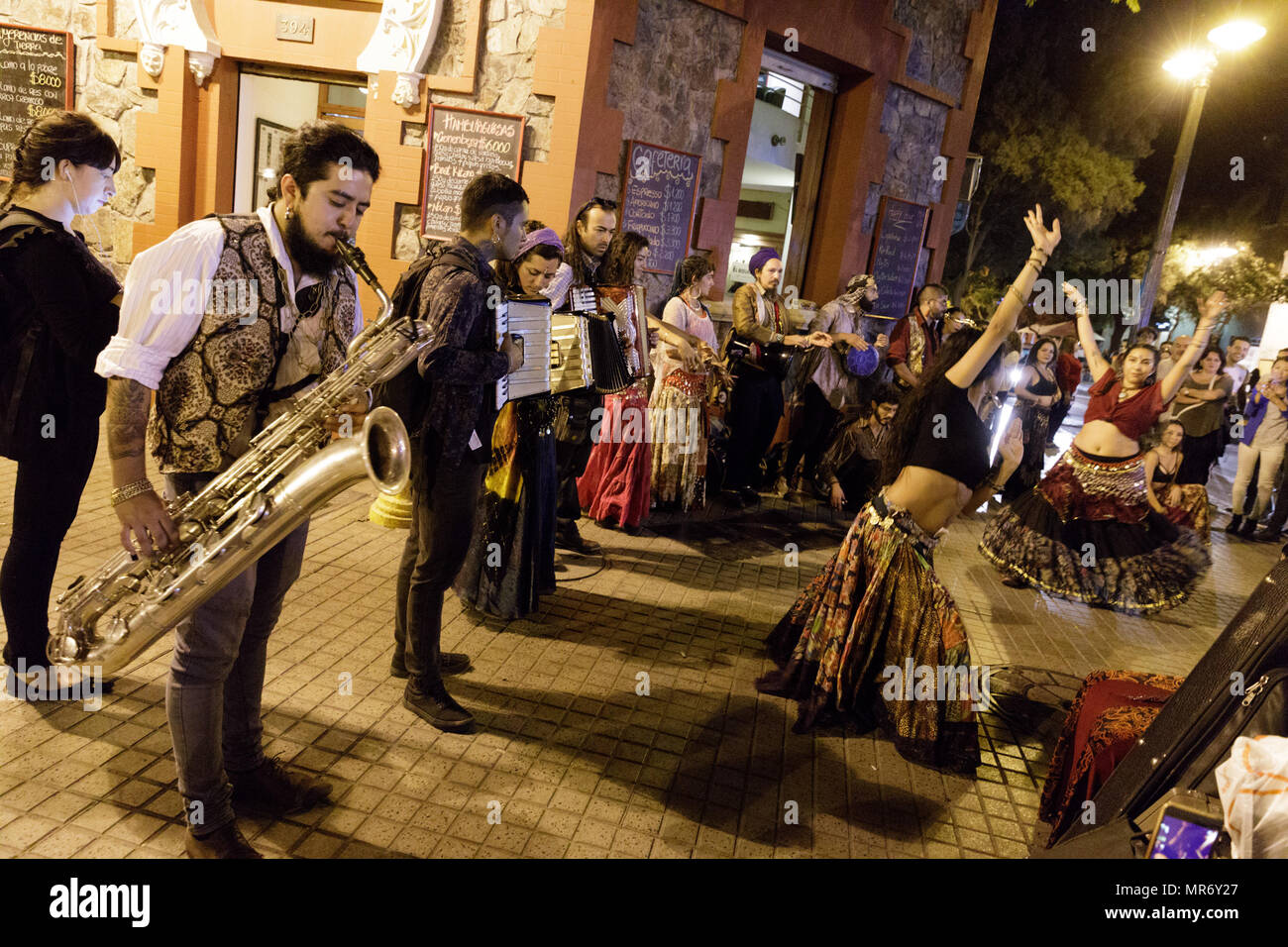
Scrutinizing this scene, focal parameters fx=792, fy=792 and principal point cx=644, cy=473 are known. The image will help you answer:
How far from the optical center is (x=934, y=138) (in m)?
9.70

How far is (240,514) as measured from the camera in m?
2.22

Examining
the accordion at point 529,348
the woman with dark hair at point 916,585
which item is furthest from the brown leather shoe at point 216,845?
the woman with dark hair at point 916,585

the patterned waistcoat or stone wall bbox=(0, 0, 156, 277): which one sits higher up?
stone wall bbox=(0, 0, 156, 277)

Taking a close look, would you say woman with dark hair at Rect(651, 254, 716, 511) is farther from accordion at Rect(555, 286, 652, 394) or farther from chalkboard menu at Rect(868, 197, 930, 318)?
chalkboard menu at Rect(868, 197, 930, 318)

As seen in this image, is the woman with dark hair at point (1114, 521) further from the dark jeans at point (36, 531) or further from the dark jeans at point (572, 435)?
the dark jeans at point (36, 531)

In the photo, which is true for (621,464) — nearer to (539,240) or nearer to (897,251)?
(539,240)

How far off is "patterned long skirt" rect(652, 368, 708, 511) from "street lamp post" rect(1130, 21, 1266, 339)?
5.86 meters

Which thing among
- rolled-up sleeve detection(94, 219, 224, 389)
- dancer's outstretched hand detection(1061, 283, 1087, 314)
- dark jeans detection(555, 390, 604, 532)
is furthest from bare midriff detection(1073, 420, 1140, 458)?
rolled-up sleeve detection(94, 219, 224, 389)

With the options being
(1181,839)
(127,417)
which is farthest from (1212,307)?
(127,417)

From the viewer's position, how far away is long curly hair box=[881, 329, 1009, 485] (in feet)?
12.4

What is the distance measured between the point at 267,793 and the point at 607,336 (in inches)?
130

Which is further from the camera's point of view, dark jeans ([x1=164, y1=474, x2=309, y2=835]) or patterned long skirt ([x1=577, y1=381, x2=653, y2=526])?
patterned long skirt ([x1=577, y1=381, x2=653, y2=526])

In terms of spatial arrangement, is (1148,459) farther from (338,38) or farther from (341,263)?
(338,38)

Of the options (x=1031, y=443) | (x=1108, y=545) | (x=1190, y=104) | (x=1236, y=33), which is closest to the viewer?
(x=1108, y=545)
